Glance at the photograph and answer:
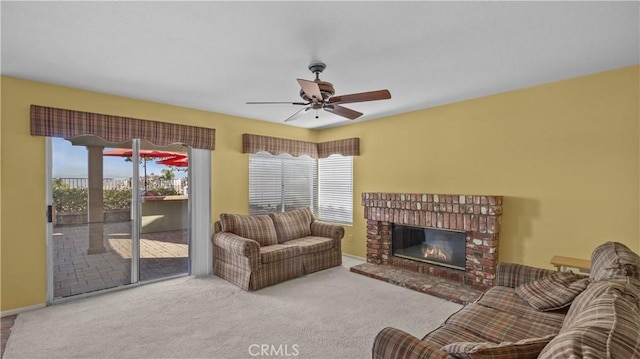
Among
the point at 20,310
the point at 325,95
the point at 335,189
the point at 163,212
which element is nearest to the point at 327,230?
the point at 335,189

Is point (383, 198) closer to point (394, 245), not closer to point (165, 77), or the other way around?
point (394, 245)

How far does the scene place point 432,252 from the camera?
457 cm

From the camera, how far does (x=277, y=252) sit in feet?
13.6

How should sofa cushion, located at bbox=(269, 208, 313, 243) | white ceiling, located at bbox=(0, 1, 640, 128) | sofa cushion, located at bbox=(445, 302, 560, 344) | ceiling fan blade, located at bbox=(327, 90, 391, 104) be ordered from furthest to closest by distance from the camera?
sofa cushion, located at bbox=(269, 208, 313, 243) → ceiling fan blade, located at bbox=(327, 90, 391, 104) → white ceiling, located at bbox=(0, 1, 640, 128) → sofa cushion, located at bbox=(445, 302, 560, 344)

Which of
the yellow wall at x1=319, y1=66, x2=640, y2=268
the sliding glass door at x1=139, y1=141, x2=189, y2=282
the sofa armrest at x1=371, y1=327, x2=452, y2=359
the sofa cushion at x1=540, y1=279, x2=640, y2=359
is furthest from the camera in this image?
the sliding glass door at x1=139, y1=141, x2=189, y2=282

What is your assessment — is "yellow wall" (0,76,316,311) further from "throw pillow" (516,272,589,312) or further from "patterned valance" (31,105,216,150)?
"throw pillow" (516,272,589,312)

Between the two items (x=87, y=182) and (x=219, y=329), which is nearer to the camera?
(x=219, y=329)

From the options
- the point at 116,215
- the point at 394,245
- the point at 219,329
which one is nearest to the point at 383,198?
the point at 394,245

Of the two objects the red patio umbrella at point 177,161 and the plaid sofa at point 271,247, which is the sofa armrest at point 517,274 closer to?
the plaid sofa at point 271,247

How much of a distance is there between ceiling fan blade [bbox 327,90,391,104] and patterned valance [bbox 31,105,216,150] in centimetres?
245

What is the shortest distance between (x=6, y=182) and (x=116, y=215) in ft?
3.57

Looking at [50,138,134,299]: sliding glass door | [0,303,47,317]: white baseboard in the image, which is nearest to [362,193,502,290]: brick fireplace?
[50,138,134,299]: sliding glass door

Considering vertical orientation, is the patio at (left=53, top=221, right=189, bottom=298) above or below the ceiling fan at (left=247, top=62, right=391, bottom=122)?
below

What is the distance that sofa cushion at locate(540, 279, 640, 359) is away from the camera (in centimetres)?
95
